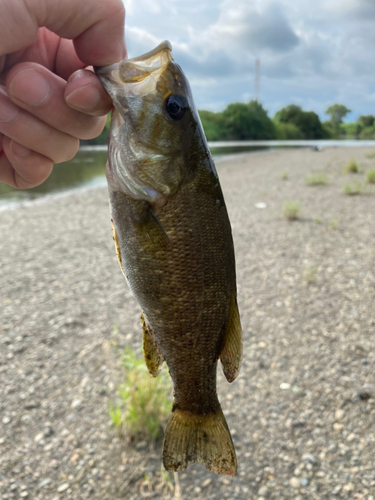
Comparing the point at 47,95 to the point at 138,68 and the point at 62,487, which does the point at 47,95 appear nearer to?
the point at 138,68

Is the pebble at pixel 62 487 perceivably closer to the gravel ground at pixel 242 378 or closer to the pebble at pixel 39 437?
the gravel ground at pixel 242 378

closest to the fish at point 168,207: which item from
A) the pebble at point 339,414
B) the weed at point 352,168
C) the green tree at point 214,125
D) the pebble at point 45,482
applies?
the pebble at point 45,482

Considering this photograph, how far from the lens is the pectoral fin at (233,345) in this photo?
1.67 metres

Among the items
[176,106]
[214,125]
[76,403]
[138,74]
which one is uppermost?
[214,125]

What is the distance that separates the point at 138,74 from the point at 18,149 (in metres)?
1.06

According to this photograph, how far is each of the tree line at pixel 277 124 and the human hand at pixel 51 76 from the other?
7154cm

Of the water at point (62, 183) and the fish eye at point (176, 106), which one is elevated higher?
the fish eye at point (176, 106)

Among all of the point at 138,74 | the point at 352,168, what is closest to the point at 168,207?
the point at 138,74

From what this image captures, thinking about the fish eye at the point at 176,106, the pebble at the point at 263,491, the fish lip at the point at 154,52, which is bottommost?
the pebble at the point at 263,491

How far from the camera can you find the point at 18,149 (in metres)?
2.25

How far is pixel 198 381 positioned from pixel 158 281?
518mm

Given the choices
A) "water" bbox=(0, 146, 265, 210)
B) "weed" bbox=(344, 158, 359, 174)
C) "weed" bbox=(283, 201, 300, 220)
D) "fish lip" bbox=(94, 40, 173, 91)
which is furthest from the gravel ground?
"weed" bbox=(344, 158, 359, 174)

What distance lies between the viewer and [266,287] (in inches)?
274

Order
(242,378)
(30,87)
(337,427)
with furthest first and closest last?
(242,378)
(337,427)
(30,87)
